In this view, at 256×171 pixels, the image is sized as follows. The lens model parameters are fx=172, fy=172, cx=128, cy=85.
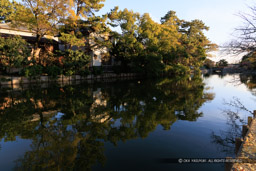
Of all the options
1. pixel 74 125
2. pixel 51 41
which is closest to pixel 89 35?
pixel 51 41

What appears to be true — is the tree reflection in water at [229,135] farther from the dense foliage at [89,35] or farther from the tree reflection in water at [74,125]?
the dense foliage at [89,35]

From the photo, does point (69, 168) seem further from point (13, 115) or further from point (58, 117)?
point (13, 115)

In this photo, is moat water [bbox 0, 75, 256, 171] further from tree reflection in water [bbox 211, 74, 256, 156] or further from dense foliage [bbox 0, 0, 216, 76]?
dense foliage [bbox 0, 0, 216, 76]

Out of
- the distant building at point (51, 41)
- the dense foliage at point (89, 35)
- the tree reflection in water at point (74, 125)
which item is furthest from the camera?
the distant building at point (51, 41)

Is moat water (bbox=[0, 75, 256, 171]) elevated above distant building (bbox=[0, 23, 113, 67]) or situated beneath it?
situated beneath

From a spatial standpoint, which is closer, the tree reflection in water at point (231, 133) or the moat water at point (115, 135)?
the moat water at point (115, 135)

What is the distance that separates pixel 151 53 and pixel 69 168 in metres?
26.3

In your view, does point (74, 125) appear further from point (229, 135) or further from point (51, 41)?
point (51, 41)

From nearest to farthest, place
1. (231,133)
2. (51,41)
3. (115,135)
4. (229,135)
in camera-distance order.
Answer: (115,135) → (229,135) → (231,133) → (51,41)

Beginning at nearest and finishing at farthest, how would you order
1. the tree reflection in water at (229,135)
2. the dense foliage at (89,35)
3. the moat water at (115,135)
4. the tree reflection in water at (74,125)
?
the moat water at (115,135), the tree reflection in water at (74,125), the tree reflection in water at (229,135), the dense foliage at (89,35)

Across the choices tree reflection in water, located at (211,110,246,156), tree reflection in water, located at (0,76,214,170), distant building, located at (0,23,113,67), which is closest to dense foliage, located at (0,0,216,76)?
distant building, located at (0,23,113,67)

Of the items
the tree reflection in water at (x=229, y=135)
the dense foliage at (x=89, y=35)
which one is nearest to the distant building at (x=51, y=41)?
the dense foliage at (x=89, y=35)

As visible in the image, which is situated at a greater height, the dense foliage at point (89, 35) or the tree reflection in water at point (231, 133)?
the dense foliage at point (89, 35)

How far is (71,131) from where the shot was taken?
21.6 feet
